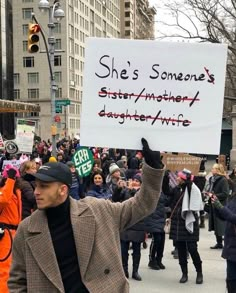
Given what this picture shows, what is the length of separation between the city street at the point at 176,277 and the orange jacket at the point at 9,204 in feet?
6.40

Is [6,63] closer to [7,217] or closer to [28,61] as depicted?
[28,61]

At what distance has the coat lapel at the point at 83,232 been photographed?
275 centimetres

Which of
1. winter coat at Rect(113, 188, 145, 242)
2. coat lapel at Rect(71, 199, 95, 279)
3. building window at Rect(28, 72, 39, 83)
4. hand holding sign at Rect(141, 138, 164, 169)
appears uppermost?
building window at Rect(28, 72, 39, 83)

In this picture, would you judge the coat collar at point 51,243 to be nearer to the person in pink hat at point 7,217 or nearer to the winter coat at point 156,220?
the person in pink hat at point 7,217

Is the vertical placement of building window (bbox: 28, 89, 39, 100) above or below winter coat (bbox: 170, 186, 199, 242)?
above

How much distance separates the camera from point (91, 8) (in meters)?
91.8

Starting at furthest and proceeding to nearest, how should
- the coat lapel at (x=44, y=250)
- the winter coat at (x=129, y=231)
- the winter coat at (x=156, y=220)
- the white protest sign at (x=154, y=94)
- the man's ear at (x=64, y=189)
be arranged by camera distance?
the winter coat at (x=156, y=220) → the winter coat at (x=129, y=231) → the white protest sign at (x=154, y=94) → the man's ear at (x=64, y=189) → the coat lapel at (x=44, y=250)

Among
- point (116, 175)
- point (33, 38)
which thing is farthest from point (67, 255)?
point (33, 38)

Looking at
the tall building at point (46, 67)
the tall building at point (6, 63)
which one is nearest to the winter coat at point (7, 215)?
the tall building at point (6, 63)

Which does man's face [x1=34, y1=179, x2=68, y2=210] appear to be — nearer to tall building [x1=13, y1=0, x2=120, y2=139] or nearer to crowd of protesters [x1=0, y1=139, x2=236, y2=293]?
crowd of protesters [x1=0, y1=139, x2=236, y2=293]

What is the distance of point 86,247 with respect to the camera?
276 centimetres

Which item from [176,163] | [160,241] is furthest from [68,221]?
[176,163]

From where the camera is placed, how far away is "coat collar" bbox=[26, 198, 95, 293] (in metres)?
2.73

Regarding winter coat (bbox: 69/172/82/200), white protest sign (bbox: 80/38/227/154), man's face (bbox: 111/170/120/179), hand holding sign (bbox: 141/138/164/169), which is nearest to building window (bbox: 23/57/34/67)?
winter coat (bbox: 69/172/82/200)
